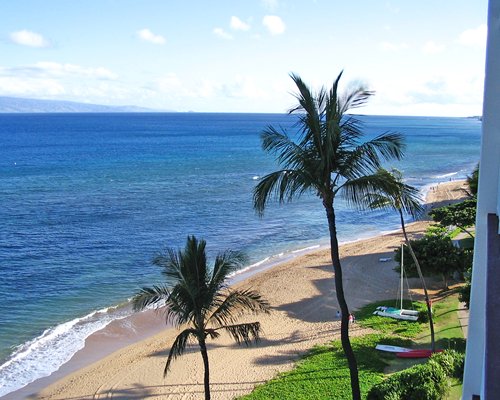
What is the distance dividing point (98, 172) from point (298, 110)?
69.1 metres

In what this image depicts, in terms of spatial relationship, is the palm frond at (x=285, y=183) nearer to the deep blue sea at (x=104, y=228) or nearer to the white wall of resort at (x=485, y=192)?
the deep blue sea at (x=104, y=228)

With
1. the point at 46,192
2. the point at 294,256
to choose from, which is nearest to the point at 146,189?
the point at 46,192

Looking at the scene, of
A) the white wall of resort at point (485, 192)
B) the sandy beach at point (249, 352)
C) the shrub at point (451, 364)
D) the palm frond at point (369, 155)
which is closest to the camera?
the white wall of resort at point (485, 192)

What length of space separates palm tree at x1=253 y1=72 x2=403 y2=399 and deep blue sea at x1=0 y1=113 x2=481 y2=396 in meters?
0.69

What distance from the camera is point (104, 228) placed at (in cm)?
4278

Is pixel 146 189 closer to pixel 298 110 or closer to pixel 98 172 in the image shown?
pixel 98 172

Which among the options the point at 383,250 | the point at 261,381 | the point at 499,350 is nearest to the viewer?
the point at 499,350

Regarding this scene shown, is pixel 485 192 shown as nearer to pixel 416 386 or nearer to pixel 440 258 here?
pixel 416 386

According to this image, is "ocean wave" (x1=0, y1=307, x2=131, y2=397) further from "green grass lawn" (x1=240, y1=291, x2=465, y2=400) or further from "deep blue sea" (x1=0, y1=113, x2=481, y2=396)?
"green grass lawn" (x1=240, y1=291, x2=465, y2=400)

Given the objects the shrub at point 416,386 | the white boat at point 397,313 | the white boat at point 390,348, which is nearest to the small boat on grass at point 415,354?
the white boat at point 390,348

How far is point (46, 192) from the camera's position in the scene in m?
58.5

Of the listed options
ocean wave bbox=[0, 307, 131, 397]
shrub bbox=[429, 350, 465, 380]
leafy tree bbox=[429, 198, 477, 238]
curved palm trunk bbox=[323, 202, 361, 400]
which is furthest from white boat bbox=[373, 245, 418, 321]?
ocean wave bbox=[0, 307, 131, 397]

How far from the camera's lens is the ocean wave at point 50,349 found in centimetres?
2025

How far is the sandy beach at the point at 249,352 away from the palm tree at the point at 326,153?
9.08m
